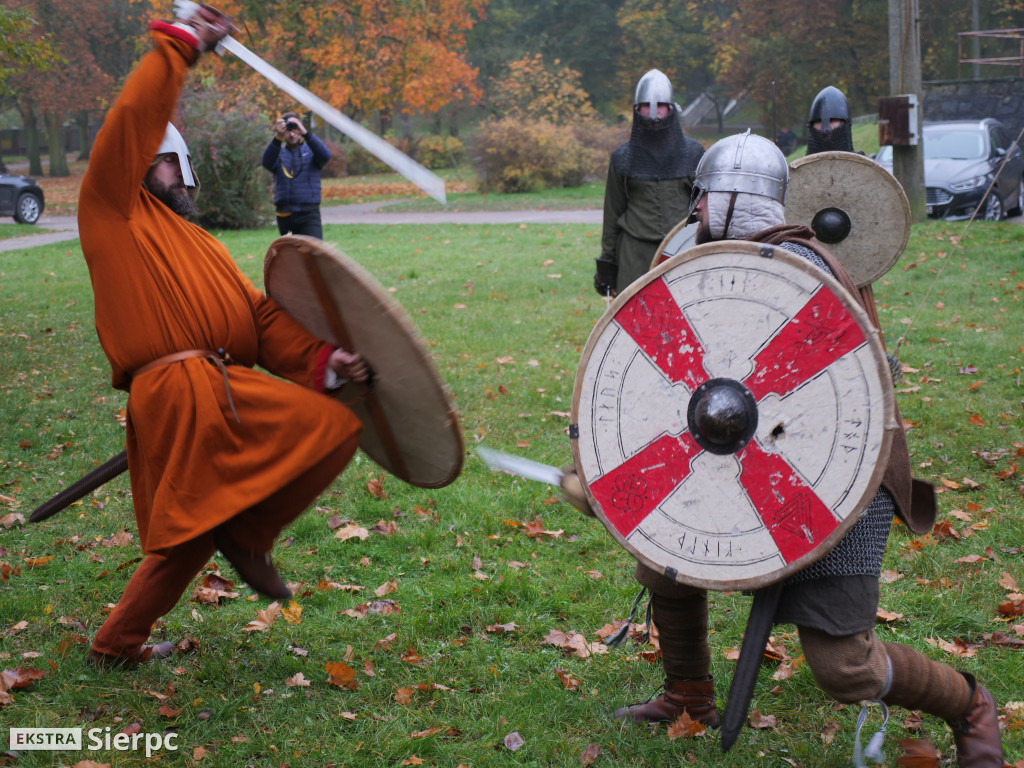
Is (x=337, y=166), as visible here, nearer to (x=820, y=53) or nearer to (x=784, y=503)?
(x=820, y=53)

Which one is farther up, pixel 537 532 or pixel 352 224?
pixel 352 224

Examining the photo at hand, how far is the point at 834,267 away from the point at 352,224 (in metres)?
16.7

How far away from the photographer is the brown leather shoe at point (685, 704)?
119 inches

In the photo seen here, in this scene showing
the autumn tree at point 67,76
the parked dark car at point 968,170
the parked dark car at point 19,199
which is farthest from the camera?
the autumn tree at point 67,76

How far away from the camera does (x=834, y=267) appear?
2467 mm

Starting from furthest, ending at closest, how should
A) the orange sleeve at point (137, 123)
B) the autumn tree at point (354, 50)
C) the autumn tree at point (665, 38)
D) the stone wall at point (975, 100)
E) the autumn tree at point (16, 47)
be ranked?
the autumn tree at point (665, 38)
the autumn tree at point (354, 50)
the stone wall at point (975, 100)
the autumn tree at point (16, 47)
the orange sleeve at point (137, 123)

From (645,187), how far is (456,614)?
3051mm

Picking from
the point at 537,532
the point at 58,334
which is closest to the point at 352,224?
the point at 58,334

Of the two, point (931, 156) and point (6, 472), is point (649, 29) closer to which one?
point (931, 156)

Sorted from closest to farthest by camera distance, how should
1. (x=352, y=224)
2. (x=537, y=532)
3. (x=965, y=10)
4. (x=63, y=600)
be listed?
(x=63, y=600) → (x=537, y=532) → (x=352, y=224) → (x=965, y=10)

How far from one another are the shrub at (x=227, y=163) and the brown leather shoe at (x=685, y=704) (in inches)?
610

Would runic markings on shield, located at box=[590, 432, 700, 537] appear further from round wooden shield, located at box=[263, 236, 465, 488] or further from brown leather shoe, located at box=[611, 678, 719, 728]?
brown leather shoe, located at box=[611, 678, 719, 728]

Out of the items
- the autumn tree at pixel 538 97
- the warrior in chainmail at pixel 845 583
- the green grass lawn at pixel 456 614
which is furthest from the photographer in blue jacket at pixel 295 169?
the autumn tree at pixel 538 97

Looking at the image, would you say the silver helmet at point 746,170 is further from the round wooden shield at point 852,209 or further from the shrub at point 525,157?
the shrub at point 525,157
